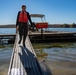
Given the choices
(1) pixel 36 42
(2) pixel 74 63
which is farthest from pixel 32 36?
(2) pixel 74 63

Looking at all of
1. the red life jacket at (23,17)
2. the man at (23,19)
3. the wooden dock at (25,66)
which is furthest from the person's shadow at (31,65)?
the red life jacket at (23,17)

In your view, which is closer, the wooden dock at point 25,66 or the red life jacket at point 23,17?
the wooden dock at point 25,66

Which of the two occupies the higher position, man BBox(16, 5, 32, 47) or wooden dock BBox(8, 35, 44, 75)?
man BBox(16, 5, 32, 47)

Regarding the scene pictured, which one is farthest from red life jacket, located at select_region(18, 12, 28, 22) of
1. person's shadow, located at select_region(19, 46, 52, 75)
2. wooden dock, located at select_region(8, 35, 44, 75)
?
wooden dock, located at select_region(8, 35, 44, 75)

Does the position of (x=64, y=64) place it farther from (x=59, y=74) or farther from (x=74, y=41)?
(x=74, y=41)

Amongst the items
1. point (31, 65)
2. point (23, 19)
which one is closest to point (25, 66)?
point (31, 65)

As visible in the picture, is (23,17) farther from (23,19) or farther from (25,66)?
(25,66)

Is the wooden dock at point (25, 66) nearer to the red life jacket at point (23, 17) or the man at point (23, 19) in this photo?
the man at point (23, 19)

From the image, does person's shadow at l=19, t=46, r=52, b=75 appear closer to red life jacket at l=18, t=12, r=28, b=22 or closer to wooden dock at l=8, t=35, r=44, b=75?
wooden dock at l=8, t=35, r=44, b=75

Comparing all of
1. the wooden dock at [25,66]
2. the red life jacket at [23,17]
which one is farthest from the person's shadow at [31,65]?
the red life jacket at [23,17]

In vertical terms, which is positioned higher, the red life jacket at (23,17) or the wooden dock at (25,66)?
the red life jacket at (23,17)

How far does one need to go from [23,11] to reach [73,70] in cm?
353

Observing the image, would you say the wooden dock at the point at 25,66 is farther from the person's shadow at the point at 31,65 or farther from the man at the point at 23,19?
the man at the point at 23,19

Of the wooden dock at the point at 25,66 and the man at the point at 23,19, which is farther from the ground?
the man at the point at 23,19
